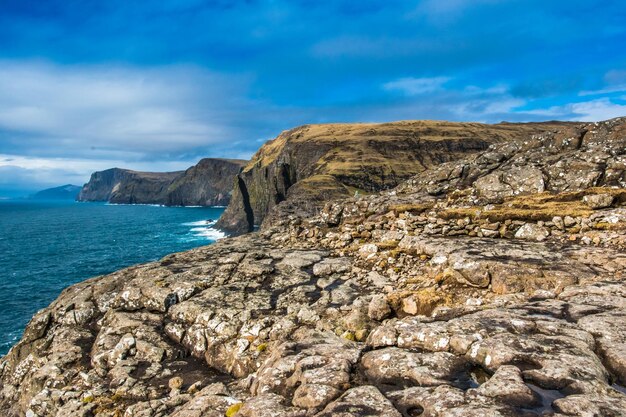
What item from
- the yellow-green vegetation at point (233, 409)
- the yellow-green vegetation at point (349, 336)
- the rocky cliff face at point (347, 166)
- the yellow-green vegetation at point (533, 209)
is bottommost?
the yellow-green vegetation at point (349, 336)

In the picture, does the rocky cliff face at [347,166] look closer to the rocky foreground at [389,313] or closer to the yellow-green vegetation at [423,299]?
the rocky foreground at [389,313]

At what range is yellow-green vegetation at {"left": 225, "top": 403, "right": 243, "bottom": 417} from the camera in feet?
29.4

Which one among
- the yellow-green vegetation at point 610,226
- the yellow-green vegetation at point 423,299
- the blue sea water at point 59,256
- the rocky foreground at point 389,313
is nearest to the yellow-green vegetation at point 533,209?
the rocky foreground at point 389,313

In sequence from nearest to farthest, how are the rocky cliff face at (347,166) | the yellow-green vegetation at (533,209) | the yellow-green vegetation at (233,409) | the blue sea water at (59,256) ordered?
the yellow-green vegetation at (233,409)
the yellow-green vegetation at (533,209)
the blue sea water at (59,256)
the rocky cliff face at (347,166)

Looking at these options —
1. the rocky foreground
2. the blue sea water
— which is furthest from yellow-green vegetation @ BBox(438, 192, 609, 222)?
the blue sea water

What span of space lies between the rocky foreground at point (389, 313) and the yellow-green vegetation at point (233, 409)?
6cm

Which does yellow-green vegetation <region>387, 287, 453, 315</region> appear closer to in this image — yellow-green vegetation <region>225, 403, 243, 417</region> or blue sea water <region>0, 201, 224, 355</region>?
yellow-green vegetation <region>225, 403, 243, 417</region>

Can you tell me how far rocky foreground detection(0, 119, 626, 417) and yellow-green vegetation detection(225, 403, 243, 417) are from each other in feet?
0.19

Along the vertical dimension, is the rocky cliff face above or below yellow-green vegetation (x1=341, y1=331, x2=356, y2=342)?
above

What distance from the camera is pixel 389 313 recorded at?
14.7 meters

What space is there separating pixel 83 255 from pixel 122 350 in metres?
106

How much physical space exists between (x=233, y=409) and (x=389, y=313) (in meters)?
7.71

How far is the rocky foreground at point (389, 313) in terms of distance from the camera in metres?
8.62

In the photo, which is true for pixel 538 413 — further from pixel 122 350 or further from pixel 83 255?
pixel 83 255
